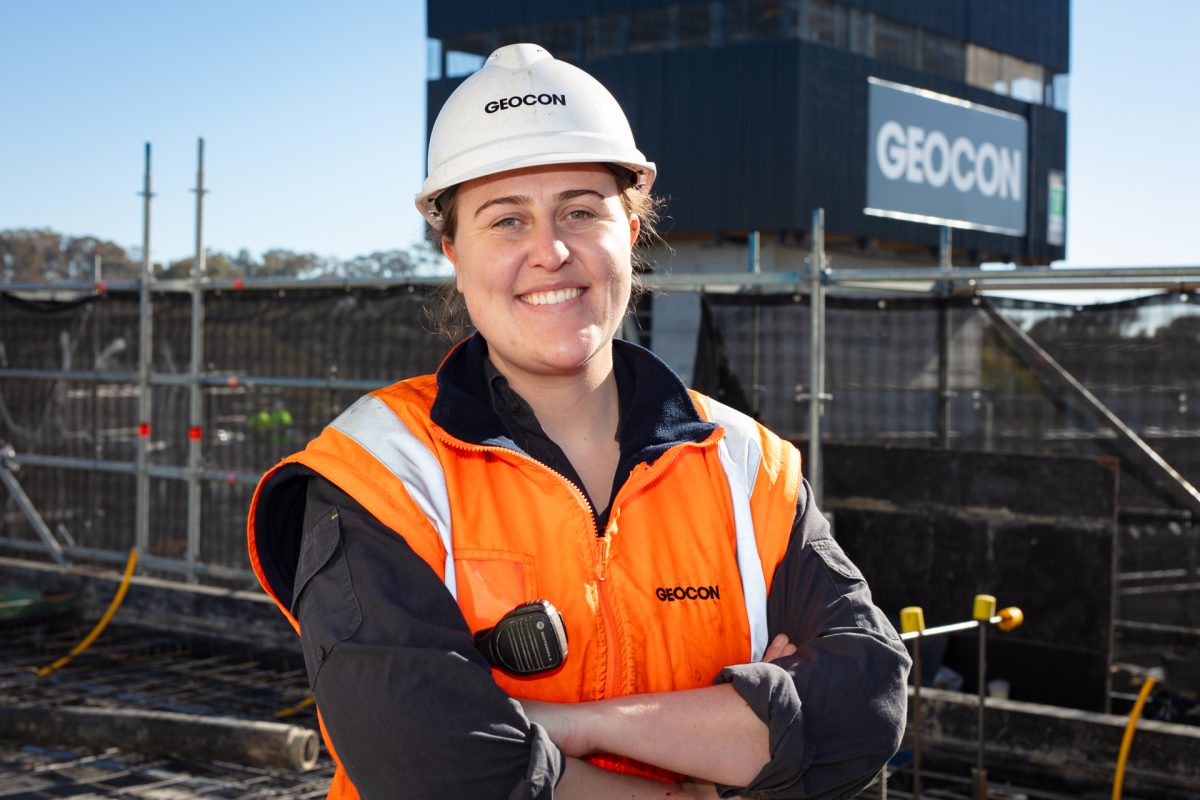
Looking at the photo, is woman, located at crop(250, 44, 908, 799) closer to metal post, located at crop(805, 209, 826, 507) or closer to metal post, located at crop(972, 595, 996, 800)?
metal post, located at crop(972, 595, 996, 800)

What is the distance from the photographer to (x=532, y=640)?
2.18 metres

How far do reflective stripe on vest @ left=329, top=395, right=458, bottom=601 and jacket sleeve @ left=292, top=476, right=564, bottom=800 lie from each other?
0.31 ft

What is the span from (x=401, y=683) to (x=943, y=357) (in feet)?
21.7

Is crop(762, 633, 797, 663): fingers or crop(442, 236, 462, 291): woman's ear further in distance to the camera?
crop(442, 236, 462, 291): woman's ear

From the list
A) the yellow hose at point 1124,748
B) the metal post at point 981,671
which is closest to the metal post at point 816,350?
the metal post at point 981,671

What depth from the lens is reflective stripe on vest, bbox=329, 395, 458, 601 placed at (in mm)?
2262

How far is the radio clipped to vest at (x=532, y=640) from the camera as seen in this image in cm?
218

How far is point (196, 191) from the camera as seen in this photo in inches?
390

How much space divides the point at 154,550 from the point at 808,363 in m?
5.64

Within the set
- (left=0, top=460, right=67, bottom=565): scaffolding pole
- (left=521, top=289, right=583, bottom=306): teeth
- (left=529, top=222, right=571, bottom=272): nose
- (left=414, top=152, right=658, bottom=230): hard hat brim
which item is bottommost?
(left=0, top=460, right=67, bottom=565): scaffolding pole

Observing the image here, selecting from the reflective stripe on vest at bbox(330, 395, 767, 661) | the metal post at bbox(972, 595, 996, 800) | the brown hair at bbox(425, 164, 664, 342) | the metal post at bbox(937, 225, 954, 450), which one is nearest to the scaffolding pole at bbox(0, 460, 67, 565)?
the metal post at bbox(937, 225, 954, 450)

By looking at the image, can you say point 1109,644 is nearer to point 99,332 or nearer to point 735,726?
point 735,726

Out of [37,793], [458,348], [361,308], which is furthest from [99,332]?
[458,348]

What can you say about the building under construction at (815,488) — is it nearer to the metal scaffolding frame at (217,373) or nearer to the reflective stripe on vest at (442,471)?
the metal scaffolding frame at (217,373)
